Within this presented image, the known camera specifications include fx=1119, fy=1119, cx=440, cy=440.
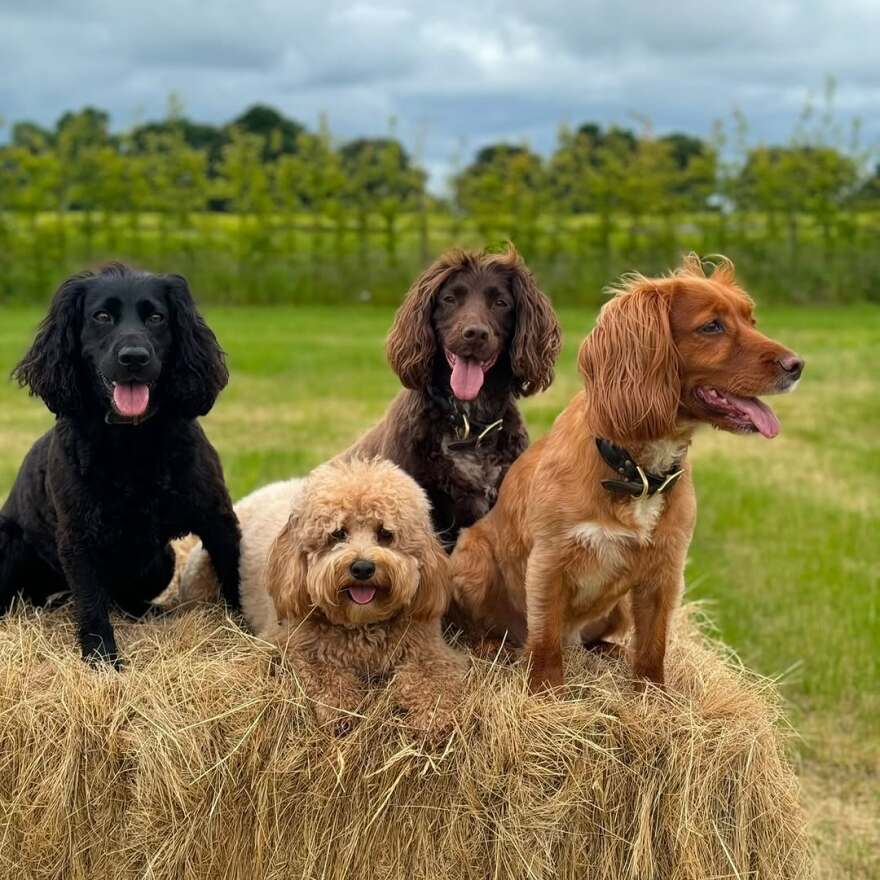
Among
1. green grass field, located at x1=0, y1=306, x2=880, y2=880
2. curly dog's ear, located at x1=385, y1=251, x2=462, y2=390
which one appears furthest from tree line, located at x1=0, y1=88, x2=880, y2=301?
curly dog's ear, located at x1=385, y1=251, x2=462, y2=390

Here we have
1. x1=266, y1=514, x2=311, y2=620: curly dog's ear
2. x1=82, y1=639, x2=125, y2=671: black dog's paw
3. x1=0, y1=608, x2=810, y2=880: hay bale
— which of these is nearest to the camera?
x1=0, y1=608, x2=810, y2=880: hay bale

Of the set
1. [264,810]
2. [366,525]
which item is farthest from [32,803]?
[366,525]

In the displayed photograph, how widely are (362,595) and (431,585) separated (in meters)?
0.23

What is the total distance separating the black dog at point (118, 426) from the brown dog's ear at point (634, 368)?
1359 millimetres

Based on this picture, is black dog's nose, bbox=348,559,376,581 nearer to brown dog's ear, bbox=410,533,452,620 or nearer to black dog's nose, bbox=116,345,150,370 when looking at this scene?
brown dog's ear, bbox=410,533,452,620

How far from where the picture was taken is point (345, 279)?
87.1 feet

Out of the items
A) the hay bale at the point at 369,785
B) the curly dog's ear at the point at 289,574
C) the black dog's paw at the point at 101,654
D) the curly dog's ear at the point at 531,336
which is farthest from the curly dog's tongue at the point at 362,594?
the curly dog's ear at the point at 531,336

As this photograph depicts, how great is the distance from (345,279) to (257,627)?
2304 cm

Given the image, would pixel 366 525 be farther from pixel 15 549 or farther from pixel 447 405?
pixel 15 549

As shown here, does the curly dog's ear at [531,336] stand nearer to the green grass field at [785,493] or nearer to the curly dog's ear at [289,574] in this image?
the curly dog's ear at [289,574]

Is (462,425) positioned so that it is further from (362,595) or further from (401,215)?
(401,215)

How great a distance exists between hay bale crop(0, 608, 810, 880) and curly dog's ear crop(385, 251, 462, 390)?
1263 mm

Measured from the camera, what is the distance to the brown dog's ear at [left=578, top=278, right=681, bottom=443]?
3133 millimetres

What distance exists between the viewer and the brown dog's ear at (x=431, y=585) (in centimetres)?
340
